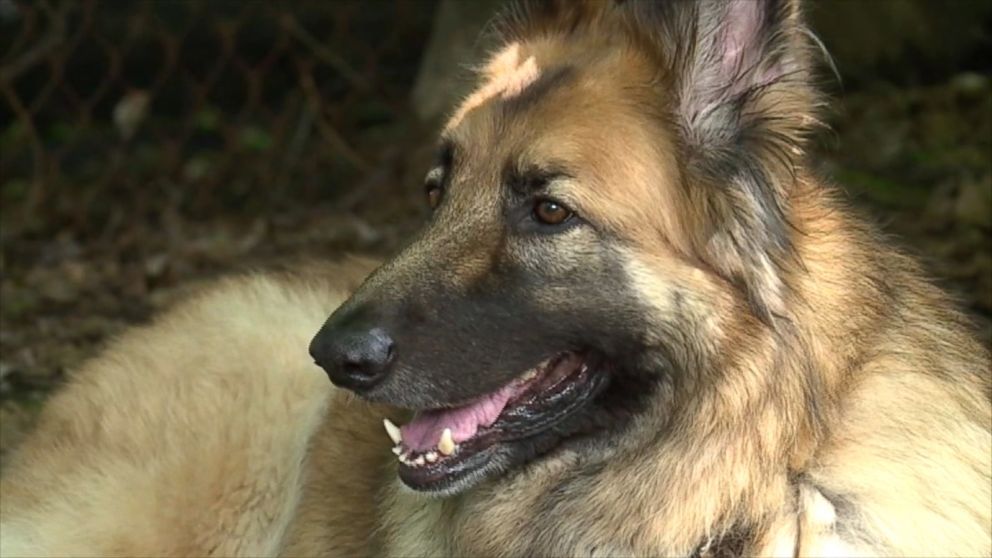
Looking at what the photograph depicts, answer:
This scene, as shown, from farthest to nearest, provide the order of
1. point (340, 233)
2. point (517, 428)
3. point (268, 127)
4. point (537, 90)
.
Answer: point (268, 127)
point (340, 233)
point (537, 90)
point (517, 428)

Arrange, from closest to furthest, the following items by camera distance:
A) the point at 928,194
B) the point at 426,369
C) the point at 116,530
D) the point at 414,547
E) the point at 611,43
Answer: the point at 426,369 → the point at 611,43 → the point at 414,547 → the point at 116,530 → the point at 928,194

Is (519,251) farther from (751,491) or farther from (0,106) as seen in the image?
(0,106)

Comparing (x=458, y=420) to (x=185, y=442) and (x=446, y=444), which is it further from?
(x=185, y=442)

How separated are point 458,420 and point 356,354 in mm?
336

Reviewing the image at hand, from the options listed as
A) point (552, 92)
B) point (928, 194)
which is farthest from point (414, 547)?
point (928, 194)

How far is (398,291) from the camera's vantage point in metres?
3.01

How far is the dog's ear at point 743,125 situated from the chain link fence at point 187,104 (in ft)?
15.1

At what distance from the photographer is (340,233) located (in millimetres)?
7105

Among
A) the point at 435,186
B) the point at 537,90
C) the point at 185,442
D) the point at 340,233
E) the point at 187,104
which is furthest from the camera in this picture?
the point at 187,104

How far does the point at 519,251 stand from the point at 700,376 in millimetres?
478

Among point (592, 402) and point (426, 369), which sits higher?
point (426, 369)

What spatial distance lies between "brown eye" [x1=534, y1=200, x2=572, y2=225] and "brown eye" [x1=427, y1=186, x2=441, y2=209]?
37cm

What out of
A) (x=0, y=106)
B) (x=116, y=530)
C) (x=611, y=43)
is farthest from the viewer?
(x=0, y=106)

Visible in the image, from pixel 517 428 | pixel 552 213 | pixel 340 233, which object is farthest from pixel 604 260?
pixel 340 233
